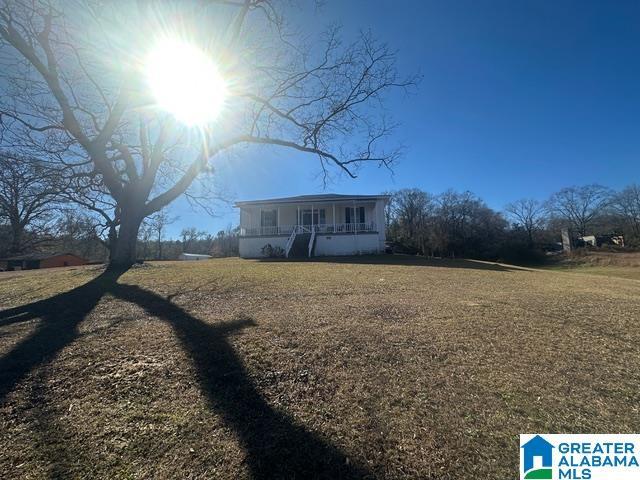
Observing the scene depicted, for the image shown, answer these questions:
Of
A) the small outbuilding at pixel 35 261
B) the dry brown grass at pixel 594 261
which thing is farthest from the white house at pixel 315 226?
the small outbuilding at pixel 35 261

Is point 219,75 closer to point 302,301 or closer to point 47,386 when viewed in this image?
point 302,301

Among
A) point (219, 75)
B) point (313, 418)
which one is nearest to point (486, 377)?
point (313, 418)

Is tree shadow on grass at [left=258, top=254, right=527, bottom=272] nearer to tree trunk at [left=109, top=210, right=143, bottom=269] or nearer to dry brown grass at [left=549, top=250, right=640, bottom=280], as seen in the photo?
tree trunk at [left=109, top=210, right=143, bottom=269]

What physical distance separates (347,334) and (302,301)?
2082 mm

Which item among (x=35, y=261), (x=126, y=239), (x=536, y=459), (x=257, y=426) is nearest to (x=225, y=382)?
(x=257, y=426)

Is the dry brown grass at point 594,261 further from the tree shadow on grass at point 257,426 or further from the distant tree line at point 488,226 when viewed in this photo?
Result: the tree shadow on grass at point 257,426

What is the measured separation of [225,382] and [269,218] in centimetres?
2384

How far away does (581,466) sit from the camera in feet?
6.68

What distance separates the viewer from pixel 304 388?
2.64m

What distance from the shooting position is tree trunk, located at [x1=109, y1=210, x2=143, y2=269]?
1116cm

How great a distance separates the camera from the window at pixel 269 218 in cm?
2591

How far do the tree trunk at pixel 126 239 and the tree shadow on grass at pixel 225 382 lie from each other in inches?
228

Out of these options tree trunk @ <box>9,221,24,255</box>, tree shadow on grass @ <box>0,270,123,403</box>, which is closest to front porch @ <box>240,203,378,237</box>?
tree shadow on grass @ <box>0,270,123,403</box>

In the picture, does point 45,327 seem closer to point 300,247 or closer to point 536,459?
point 536,459
